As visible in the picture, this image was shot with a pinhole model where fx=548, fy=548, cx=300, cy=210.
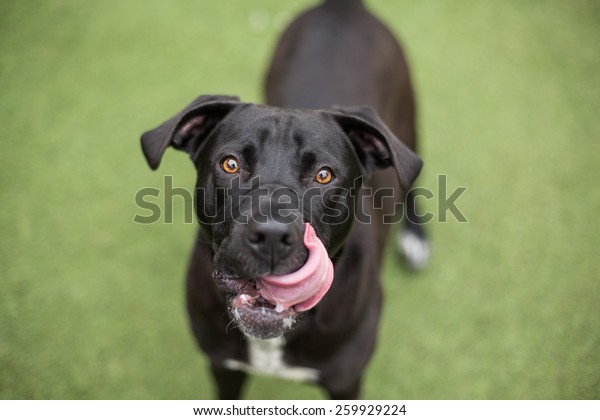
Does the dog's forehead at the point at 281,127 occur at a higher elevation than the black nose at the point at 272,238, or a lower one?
higher

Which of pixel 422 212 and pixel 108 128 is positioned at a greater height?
pixel 108 128

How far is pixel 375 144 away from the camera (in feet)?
9.20

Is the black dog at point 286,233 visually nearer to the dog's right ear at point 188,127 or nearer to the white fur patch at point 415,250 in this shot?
the dog's right ear at point 188,127

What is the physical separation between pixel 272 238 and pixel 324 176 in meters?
0.54

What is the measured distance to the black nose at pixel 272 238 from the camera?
2.07 m

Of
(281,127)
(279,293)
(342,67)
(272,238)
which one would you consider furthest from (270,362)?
(342,67)

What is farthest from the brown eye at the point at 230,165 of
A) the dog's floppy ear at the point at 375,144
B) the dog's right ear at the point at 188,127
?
the dog's floppy ear at the point at 375,144

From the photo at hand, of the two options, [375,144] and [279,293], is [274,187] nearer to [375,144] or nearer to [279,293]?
[279,293]

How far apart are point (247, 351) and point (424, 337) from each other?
1582 mm

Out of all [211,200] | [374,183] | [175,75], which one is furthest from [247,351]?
[175,75]

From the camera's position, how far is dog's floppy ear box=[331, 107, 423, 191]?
8.46 feet

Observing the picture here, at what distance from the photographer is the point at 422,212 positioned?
178 inches

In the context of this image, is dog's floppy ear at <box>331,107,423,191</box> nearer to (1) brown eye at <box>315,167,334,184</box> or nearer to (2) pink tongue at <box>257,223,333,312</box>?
(1) brown eye at <box>315,167,334,184</box>
